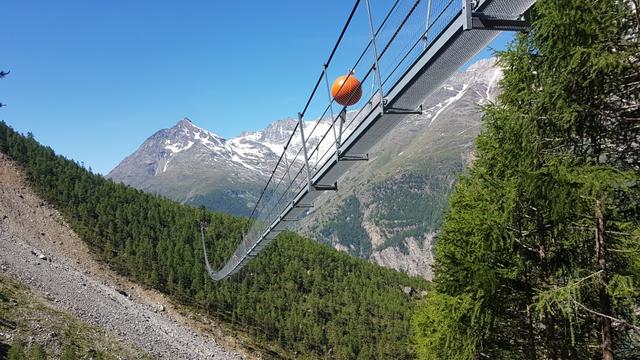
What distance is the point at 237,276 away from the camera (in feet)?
302

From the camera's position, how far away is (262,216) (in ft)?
78.9

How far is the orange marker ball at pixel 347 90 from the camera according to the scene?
37.0 feet

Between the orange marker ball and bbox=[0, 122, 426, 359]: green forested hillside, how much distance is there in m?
56.7

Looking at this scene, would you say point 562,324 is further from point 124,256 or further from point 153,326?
point 124,256

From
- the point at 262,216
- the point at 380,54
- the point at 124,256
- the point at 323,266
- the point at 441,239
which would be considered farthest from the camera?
the point at 323,266

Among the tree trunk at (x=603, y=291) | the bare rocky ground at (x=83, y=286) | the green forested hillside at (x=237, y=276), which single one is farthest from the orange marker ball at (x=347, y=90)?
the green forested hillside at (x=237, y=276)

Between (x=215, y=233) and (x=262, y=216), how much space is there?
260ft

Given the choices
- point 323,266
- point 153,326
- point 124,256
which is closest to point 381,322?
point 323,266

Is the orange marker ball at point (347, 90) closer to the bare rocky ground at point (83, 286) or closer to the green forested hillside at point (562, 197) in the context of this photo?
the green forested hillside at point (562, 197)

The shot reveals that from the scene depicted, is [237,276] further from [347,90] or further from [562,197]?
[562,197]

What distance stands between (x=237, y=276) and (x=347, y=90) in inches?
3332

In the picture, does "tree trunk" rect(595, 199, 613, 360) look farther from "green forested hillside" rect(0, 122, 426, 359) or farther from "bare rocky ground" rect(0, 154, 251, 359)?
"green forested hillside" rect(0, 122, 426, 359)

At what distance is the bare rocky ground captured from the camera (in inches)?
1407

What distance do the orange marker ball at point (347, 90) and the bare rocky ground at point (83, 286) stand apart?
26806 millimetres
